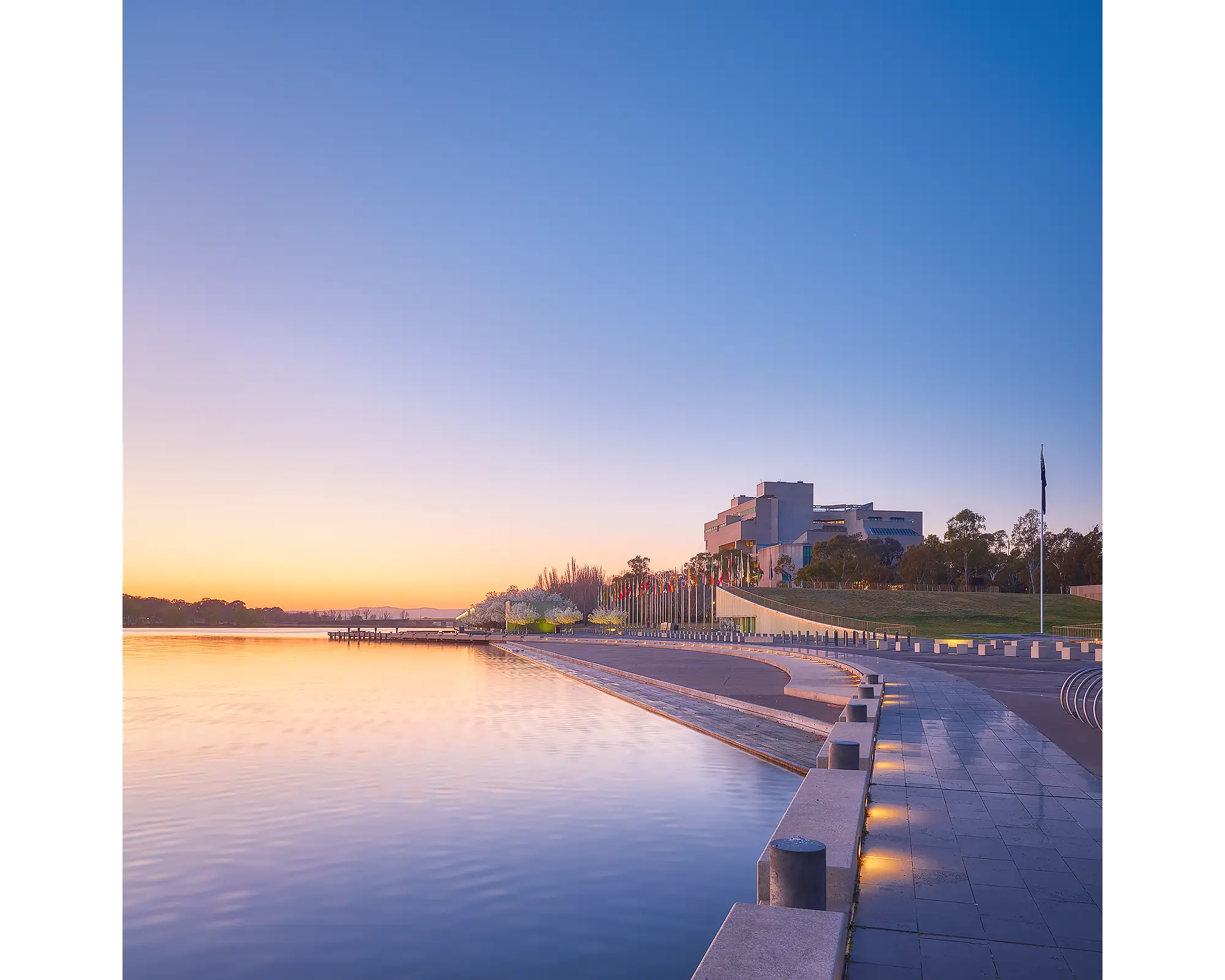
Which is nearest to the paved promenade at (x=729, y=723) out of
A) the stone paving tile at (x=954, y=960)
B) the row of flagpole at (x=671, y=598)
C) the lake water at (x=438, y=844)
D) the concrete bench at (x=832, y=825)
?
the lake water at (x=438, y=844)

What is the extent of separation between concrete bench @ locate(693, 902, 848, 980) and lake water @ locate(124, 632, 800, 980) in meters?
2.86

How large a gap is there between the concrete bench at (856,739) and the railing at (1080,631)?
48362 mm

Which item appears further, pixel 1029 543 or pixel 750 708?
pixel 1029 543

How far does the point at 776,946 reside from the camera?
479 cm

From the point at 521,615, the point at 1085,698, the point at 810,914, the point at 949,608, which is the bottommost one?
the point at 521,615

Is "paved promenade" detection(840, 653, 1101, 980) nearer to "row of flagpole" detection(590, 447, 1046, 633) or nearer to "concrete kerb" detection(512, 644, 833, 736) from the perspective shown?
"concrete kerb" detection(512, 644, 833, 736)

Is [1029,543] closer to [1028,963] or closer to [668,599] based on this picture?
[668,599]

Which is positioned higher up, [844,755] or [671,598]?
[844,755]

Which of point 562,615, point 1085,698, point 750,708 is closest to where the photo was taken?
point 1085,698

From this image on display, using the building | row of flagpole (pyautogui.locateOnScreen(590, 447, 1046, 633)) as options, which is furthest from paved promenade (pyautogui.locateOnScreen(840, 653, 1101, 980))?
the building

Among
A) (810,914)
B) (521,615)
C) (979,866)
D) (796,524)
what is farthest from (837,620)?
(796,524)

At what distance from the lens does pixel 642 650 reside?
160ft

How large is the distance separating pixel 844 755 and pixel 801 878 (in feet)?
15.7
